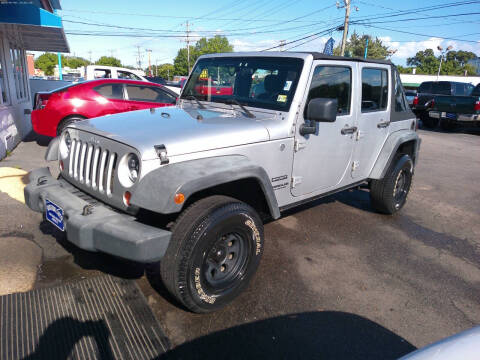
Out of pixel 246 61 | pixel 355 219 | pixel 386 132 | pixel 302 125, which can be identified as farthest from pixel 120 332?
pixel 386 132

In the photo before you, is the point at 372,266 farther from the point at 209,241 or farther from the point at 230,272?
the point at 209,241

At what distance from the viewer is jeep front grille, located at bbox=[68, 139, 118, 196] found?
2.63 meters

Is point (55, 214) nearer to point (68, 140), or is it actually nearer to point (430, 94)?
point (68, 140)

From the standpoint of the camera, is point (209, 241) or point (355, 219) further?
point (355, 219)

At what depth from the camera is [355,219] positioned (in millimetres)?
4852

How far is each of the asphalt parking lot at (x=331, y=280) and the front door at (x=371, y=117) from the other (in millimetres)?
892

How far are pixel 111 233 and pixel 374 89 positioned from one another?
3.43m

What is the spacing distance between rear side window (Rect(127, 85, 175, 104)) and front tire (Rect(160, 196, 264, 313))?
250 inches

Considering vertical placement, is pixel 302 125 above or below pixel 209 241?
above

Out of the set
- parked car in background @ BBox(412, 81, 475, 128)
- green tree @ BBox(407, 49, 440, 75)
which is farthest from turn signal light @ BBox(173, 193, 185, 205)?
green tree @ BBox(407, 49, 440, 75)

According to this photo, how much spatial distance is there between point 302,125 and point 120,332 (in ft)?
Result: 7.26

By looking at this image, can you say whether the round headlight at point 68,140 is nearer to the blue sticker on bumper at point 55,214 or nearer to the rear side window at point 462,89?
the blue sticker on bumper at point 55,214

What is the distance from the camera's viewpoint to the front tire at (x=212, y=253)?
2393mm

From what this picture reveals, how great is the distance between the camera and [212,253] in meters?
2.68
